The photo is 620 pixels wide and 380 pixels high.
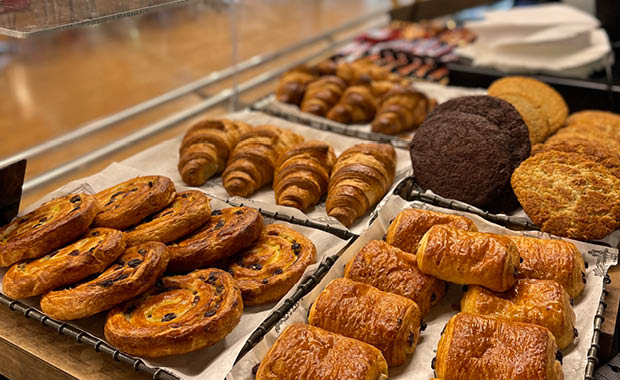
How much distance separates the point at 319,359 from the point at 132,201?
97cm

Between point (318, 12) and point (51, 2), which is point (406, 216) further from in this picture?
point (318, 12)

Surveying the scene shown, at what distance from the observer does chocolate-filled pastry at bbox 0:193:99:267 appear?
1926 mm

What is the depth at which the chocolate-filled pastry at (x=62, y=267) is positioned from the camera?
1815 millimetres

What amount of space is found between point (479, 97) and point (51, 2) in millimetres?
1911

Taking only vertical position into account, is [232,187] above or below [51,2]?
below

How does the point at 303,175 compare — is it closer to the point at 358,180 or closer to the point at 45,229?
the point at 358,180

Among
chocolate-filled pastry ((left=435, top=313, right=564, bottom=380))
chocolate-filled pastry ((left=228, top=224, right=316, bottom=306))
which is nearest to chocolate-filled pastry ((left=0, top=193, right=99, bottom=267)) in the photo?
chocolate-filled pastry ((left=228, top=224, right=316, bottom=306))

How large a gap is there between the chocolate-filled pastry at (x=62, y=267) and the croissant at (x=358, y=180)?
0.93 metres

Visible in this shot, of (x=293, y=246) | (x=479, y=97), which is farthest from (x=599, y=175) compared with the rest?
(x=293, y=246)

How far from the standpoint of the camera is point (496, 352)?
5.22 ft

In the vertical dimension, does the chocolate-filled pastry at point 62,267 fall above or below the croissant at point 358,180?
above

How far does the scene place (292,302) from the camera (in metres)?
1.90

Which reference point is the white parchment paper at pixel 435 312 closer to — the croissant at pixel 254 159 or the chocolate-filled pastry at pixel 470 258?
the chocolate-filled pastry at pixel 470 258

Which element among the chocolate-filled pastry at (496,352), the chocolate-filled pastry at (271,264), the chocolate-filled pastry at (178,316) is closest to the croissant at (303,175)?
the chocolate-filled pastry at (271,264)
